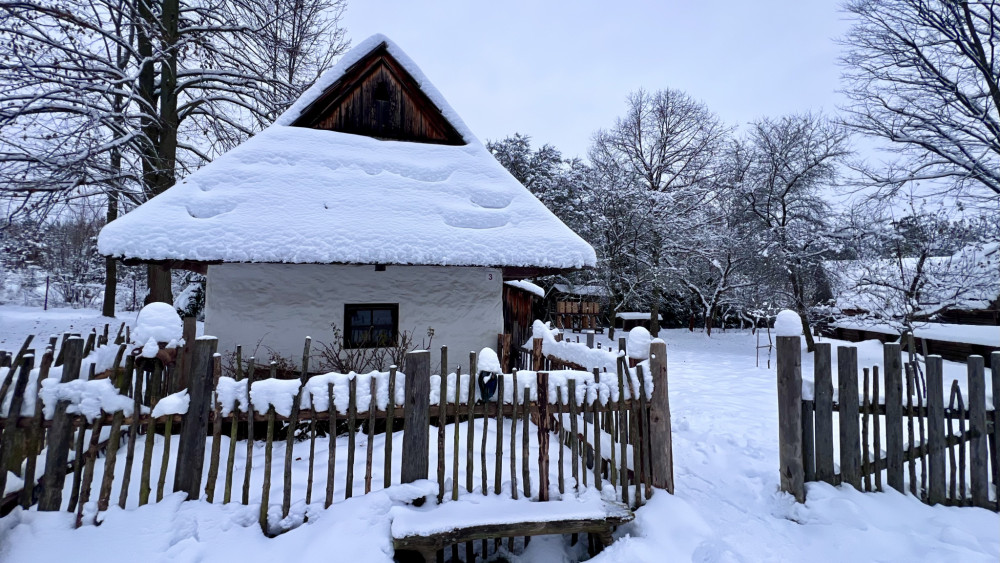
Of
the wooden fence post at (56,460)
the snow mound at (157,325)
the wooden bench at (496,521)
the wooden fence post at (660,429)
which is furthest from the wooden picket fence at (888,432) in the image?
the wooden fence post at (56,460)

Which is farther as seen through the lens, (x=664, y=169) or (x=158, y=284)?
(x=664, y=169)

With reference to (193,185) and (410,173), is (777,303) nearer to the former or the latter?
(410,173)

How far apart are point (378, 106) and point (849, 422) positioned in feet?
27.8

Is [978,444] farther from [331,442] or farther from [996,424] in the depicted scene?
A: [331,442]

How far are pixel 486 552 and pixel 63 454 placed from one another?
9.82 feet

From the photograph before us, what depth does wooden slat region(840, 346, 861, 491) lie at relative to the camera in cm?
341

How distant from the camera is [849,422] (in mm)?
3430

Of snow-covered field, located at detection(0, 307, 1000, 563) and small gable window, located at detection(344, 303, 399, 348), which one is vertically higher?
small gable window, located at detection(344, 303, 399, 348)

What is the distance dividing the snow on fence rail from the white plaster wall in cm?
196

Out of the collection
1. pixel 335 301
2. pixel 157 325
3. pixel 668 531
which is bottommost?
pixel 668 531

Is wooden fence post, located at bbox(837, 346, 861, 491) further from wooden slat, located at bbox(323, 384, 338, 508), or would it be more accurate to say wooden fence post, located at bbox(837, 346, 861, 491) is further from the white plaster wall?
the white plaster wall

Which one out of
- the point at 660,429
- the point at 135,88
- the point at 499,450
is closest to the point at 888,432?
the point at 660,429

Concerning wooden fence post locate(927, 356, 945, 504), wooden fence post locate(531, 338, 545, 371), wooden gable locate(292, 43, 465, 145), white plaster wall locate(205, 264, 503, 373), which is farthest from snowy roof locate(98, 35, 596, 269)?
wooden fence post locate(927, 356, 945, 504)

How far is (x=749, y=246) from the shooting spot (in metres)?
16.6
